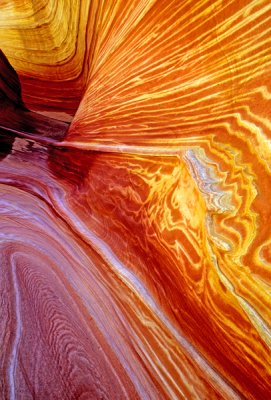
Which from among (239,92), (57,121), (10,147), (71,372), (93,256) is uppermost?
(239,92)

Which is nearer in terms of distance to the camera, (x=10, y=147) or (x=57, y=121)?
(x=10, y=147)

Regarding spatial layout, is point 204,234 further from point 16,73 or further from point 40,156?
point 16,73

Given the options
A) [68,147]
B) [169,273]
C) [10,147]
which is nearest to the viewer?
[169,273]

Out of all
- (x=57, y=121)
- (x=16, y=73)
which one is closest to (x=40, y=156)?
(x=57, y=121)

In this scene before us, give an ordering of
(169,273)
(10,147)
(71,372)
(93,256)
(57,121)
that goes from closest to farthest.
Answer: (71,372)
(169,273)
(93,256)
(10,147)
(57,121)

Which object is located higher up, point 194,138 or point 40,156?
point 194,138

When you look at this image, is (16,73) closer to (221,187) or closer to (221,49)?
(221,49)

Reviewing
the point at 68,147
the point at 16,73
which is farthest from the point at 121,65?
the point at 16,73
